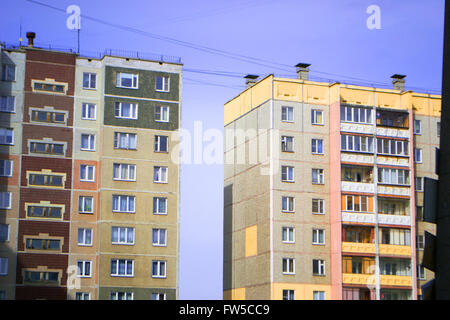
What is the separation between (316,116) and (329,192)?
27.3ft

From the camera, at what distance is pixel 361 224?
243 feet

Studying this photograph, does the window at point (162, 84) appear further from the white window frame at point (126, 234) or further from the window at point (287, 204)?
the window at point (287, 204)

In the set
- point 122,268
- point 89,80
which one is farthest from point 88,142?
point 122,268

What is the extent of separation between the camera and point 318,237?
73938 millimetres

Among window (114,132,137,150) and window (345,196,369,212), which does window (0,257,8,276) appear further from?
window (345,196,369,212)

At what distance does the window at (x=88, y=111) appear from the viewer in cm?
6956

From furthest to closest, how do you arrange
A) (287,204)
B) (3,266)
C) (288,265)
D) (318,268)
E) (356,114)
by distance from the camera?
(356,114)
(287,204)
(318,268)
(288,265)
(3,266)

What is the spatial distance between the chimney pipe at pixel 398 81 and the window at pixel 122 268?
3901cm

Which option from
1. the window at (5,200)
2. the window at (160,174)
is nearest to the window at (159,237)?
the window at (160,174)

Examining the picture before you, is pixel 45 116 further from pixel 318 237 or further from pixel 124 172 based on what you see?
pixel 318 237

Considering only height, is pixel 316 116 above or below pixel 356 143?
above

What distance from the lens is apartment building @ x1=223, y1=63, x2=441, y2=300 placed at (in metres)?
72.3

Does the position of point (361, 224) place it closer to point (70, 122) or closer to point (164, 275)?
point (164, 275)

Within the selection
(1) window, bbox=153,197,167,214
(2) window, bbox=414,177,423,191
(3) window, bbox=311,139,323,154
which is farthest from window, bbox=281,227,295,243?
(2) window, bbox=414,177,423,191
